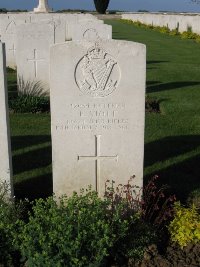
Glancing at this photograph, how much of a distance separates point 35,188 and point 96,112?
1461mm

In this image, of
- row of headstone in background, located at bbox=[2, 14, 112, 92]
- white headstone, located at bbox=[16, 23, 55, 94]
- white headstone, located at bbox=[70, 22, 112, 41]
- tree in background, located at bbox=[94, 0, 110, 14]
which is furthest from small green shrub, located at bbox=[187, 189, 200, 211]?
tree in background, located at bbox=[94, 0, 110, 14]

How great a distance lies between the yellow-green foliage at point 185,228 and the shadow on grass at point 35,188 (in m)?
1.55

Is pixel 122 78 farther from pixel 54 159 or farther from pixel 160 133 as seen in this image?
pixel 160 133

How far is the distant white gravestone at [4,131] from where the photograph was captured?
4117mm

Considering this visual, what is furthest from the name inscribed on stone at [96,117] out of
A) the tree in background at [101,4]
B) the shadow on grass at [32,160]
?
the tree in background at [101,4]

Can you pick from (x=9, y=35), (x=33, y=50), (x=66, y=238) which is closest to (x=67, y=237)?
(x=66, y=238)

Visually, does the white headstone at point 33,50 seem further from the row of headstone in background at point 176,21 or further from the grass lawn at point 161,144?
the row of headstone in background at point 176,21

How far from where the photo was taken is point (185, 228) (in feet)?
13.4

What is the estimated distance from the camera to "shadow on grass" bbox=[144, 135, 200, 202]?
5.35 metres

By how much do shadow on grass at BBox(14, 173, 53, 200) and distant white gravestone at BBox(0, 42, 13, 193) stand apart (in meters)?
0.59

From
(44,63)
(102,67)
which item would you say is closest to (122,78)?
(102,67)

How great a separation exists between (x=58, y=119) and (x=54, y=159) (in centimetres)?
42

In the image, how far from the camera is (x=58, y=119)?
4.25 metres

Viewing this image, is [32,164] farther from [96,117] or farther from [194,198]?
[194,198]
